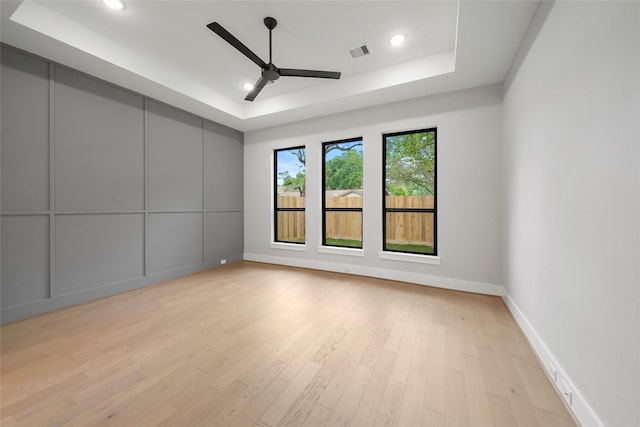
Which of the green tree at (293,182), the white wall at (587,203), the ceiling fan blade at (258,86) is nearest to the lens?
the white wall at (587,203)

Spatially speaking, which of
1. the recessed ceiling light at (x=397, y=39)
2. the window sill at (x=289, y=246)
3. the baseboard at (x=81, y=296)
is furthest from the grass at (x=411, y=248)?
the baseboard at (x=81, y=296)

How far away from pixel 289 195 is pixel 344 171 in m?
1.36

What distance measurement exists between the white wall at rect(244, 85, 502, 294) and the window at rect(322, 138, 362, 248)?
0.17 metres

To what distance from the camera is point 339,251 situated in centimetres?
442

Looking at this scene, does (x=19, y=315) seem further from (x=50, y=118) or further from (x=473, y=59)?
(x=473, y=59)

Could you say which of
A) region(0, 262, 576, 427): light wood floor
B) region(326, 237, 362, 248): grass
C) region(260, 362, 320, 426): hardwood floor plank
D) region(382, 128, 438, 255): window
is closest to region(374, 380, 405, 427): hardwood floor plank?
region(0, 262, 576, 427): light wood floor

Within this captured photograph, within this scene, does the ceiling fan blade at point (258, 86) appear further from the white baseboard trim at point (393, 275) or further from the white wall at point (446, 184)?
the white baseboard trim at point (393, 275)

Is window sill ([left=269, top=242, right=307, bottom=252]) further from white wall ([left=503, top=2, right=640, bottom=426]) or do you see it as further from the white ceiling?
white wall ([left=503, top=2, right=640, bottom=426])

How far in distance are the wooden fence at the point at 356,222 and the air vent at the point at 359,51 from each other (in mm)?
2135

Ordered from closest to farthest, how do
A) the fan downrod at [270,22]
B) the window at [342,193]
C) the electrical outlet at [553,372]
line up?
1. the electrical outlet at [553,372]
2. the fan downrod at [270,22]
3. the window at [342,193]

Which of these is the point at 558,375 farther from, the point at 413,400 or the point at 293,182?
the point at 293,182

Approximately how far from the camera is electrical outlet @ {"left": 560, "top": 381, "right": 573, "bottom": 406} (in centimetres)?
→ 141

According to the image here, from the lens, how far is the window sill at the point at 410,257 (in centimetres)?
362

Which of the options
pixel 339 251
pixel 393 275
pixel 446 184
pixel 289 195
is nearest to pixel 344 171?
pixel 289 195
